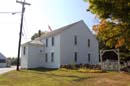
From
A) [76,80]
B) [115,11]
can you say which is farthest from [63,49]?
[115,11]

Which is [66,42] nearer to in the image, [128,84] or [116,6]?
[128,84]

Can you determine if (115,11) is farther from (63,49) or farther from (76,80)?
(63,49)

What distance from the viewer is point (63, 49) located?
A: 4438 cm

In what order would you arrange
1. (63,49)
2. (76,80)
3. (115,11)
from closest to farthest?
1. (115,11)
2. (76,80)
3. (63,49)

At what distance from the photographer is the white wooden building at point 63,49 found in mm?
44656

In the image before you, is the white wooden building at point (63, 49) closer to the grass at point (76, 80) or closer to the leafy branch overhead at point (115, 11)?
the grass at point (76, 80)

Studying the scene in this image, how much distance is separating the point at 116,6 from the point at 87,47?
3505 cm

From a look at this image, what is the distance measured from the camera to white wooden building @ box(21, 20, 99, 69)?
4466 cm

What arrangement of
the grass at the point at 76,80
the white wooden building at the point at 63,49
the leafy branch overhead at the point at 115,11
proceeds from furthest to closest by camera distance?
1. the white wooden building at the point at 63,49
2. the grass at the point at 76,80
3. the leafy branch overhead at the point at 115,11

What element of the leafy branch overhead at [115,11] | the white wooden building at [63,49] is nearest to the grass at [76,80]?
the leafy branch overhead at [115,11]

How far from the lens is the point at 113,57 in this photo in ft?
188

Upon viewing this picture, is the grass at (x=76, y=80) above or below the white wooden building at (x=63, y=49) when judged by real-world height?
below

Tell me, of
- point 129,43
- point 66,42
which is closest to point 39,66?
point 66,42

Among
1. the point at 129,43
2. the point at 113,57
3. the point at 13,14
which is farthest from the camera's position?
the point at 113,57
